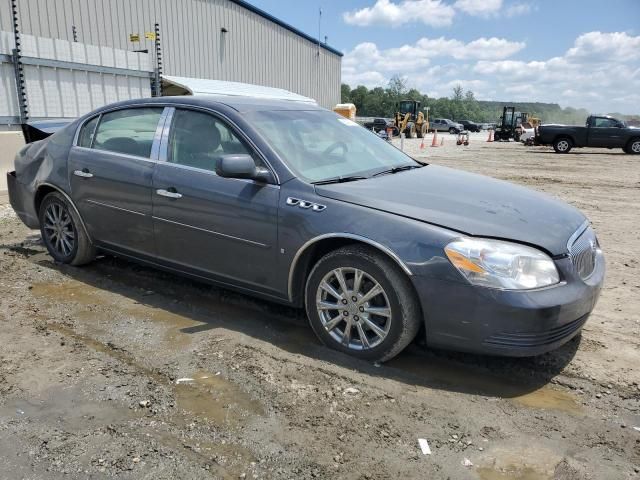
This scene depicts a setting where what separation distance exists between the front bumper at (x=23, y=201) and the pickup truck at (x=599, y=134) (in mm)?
24028

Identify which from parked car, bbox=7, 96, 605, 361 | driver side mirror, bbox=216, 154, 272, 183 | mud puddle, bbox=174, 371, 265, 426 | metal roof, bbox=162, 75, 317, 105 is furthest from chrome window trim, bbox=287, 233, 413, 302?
metal roof, bbox=162, 75, 317, 105

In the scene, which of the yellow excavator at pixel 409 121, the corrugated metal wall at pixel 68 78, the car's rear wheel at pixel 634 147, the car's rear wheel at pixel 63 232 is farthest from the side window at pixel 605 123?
the car's rear wheel at pixel 63 232

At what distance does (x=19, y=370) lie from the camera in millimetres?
3229

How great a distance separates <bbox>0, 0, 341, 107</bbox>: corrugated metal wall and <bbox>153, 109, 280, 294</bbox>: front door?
1612cm

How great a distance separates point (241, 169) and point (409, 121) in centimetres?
3985

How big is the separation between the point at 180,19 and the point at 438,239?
2305 centimetres

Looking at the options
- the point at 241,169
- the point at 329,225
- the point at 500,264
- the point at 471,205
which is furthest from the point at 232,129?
the point at 500,264

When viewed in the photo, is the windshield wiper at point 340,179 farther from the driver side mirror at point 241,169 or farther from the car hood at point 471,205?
the driver side mirror at point 241,169

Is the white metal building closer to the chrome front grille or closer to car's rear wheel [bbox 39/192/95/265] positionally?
car's rear wheel [bbox 39/192/95/265]

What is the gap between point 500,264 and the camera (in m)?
2.88


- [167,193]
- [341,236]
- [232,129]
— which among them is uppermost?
[232,129]

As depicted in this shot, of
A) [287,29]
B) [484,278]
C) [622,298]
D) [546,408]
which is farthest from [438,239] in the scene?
[287,29]

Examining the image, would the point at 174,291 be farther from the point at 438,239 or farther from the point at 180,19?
the point at 180,19

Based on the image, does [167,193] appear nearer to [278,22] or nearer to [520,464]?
[520,464]
